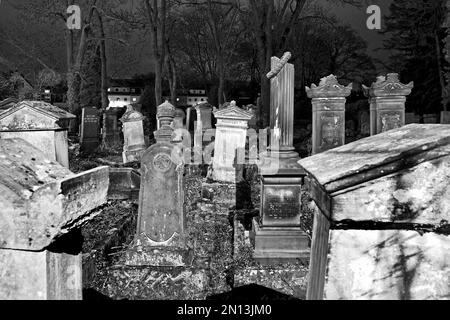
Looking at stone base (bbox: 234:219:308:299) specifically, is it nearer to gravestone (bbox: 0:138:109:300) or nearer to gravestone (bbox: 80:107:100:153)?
gravestone (bbox: 0:138:109:300)

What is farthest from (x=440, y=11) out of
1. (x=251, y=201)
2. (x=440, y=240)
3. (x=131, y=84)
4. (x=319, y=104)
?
(x=131, y=84)

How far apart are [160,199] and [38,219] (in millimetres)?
3809

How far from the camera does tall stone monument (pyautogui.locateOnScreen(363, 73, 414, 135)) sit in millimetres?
10312

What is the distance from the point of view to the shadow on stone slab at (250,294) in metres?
4.38

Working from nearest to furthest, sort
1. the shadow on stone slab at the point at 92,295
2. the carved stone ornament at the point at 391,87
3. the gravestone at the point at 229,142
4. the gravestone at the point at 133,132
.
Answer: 1. the shadow on stone slab at the point at 92,295
2. the gravestone at the point at 229,142
3. the carved stone ornament at the point at 391,87
4. the gravestone at the point at 133,132

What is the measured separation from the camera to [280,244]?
17.2 ft

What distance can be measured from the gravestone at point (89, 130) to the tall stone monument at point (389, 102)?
11.6 meters

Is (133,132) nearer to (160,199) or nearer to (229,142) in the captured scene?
(229,142)

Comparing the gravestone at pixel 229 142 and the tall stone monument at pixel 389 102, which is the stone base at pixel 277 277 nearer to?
the gravestone at pixel 229 142

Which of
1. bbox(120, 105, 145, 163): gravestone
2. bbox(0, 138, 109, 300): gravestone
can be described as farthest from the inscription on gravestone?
bbox(120, 105, 145, 163): gravestone

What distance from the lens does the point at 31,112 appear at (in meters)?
5.57

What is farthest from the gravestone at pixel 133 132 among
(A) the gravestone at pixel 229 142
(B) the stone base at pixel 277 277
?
(B) the stone base at pixel 277 277

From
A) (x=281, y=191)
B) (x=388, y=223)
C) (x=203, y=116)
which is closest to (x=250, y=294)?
(x=281, y=191)
